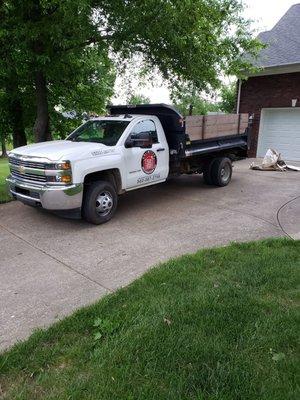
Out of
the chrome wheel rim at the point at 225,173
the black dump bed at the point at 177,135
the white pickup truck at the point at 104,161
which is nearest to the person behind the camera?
the white pickup truck at the point at 104,161

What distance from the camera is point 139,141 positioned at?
23.0ft

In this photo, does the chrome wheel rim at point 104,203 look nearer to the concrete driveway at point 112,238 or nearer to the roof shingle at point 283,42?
the concrete driveway at point 112,238

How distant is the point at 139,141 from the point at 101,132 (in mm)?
1046

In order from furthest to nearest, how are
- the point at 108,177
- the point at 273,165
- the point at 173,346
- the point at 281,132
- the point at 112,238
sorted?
the point at 281,132
the point at 273,165
the point at 108,177
the point at 112,238
the point at 173,346

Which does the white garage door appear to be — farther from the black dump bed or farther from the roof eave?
the black dump bed

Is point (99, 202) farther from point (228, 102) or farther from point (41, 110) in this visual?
point (228, 102)

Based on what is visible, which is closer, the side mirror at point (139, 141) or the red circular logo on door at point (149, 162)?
the side mirror at point (139, 141)

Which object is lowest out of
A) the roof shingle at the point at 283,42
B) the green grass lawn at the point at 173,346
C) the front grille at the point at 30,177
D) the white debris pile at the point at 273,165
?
the white debris pile at the point at 273,165

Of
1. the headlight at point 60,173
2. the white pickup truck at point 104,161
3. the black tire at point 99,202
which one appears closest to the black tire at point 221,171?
the white pickup truck at point 104,161

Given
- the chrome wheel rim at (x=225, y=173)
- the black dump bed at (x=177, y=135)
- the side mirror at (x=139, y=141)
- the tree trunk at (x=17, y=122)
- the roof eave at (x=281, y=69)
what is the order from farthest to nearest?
1. the roof eave at (x=281, y=69)
2. the tree trunk at (x=17, y=122)
3. the chrome wheel rim at (x=225, y=173)
4. the black dump bed at (x=177, y=135)
5. the side mirror at (x=139, y=141)

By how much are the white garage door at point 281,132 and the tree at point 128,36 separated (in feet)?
16.3

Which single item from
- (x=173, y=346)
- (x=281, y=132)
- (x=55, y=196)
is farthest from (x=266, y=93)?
(x=173, y=346)

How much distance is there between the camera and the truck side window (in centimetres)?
743

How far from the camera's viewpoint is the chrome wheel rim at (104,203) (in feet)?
22.0
